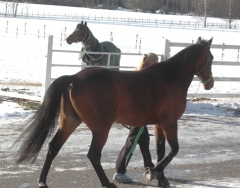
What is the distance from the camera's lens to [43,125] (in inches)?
210

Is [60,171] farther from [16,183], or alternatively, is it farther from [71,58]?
[71,58]

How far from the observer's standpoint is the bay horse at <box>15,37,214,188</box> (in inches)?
205

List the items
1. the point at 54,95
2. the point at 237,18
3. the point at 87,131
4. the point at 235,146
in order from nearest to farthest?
the point at 54,95 < the point at 235,146 < the point at 87,131 < the point at 237,18

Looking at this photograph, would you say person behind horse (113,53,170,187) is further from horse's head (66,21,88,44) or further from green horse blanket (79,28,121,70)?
horse's head (66,21,88,44)

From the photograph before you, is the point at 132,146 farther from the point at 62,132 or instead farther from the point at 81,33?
the point at 81,33

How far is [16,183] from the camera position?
5703 millimetres

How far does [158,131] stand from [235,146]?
2.91 metres

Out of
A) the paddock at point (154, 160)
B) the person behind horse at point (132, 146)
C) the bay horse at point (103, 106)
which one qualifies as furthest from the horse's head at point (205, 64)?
the paddock at point (154, 160)

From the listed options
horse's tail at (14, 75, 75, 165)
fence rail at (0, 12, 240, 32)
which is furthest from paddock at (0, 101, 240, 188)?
fence rail at (0, 12, 240, 32)

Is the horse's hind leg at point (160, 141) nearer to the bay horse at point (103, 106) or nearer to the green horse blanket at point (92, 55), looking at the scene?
the bay horse at point (103, 106)

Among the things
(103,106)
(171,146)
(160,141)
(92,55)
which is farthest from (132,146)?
(92,55)

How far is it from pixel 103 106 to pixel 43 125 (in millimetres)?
711

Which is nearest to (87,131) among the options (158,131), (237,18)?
(158,131)

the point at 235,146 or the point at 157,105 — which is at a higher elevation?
the point at 157,105
